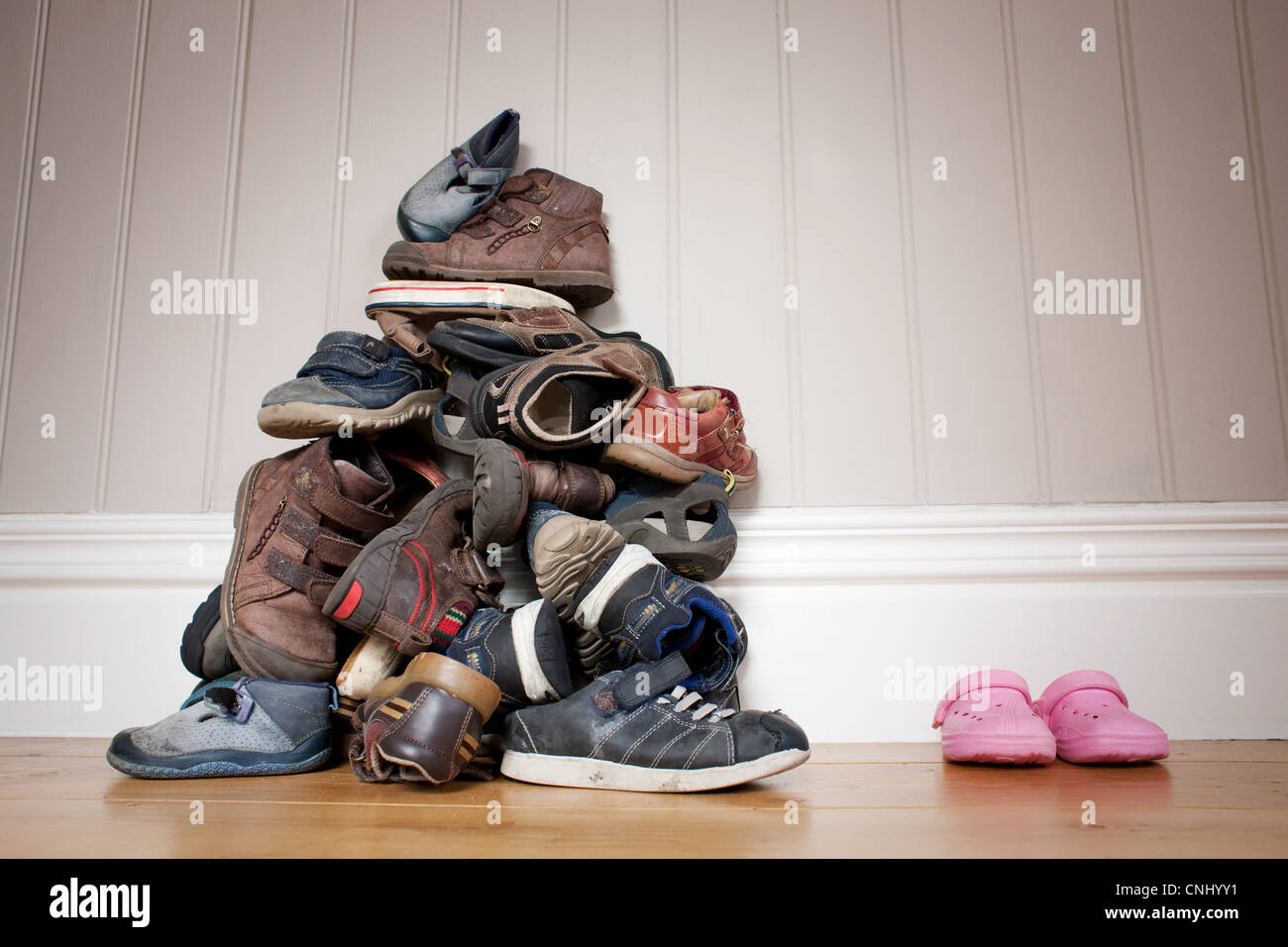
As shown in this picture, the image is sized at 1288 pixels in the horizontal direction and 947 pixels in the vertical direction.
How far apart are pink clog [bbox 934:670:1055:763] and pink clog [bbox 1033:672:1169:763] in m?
0.04

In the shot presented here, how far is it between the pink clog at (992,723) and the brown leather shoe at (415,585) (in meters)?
0.67

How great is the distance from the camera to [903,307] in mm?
1471

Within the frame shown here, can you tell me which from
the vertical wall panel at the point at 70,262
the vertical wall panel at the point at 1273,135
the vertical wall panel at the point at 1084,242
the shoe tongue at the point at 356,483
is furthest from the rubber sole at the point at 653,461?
the vertical wall panel at the point at 1273,135

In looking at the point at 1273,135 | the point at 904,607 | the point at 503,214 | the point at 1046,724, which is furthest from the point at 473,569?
the point at 1273,135

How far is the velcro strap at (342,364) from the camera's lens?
1.18 meters

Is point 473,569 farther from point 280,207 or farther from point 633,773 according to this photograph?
point 280,207

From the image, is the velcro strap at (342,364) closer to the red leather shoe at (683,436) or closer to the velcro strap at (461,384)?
the velcro strap at (461,384)

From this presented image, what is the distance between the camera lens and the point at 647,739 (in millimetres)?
909

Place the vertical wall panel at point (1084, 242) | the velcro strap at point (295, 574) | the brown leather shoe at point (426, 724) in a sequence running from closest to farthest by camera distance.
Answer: the brown leather shoe at point (426, 724)
the velcro strap at point (295, 574)
the vertical wall panel at point (1084, 242)

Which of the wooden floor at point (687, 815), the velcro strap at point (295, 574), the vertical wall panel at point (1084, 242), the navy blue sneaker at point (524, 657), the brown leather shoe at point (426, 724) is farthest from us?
the vertical wall panel at point (1084, 242)

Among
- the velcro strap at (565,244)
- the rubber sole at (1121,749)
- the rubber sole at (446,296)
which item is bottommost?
the rubber sole at (1121,749)

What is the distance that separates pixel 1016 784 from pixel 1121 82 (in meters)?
1.33

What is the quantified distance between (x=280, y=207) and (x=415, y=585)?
882mm
